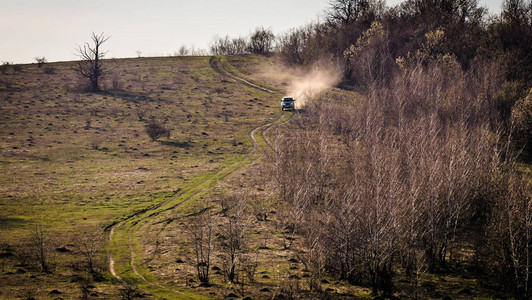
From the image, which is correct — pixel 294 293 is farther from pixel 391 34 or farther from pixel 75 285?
pixel 391 34

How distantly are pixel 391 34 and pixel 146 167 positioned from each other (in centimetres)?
7156

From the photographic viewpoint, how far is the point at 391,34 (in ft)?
344

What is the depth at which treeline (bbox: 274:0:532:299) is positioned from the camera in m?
31.5

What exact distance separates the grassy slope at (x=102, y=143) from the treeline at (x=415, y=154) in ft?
46.9

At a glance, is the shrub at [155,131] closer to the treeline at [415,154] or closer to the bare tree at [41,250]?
the treeline at [415,154]

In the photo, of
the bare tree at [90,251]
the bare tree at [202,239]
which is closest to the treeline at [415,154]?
the bare tree at [202,239]

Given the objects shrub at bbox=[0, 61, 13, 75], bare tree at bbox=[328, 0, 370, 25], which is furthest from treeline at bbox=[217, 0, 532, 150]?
shrub at bbox=[0, 61, 13, 75]

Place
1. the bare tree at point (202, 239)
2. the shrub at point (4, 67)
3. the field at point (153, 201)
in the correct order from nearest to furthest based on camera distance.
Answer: the field at point (153, 201)
the bare tree at point (202, 239)
the shrub at point (4, 67)

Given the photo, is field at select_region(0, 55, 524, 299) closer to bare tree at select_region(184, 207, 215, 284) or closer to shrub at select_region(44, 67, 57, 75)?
bare tree at select_region(184, 207, 215, 284)

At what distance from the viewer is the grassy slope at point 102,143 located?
144 feet

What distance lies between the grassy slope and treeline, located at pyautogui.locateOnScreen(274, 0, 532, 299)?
1428 cm

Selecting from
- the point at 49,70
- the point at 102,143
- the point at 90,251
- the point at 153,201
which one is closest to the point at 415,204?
the point at 90,251

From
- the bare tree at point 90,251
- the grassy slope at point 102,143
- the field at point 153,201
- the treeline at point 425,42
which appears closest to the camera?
the field at point 153,201

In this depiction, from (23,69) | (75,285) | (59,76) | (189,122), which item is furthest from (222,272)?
(23,69)
